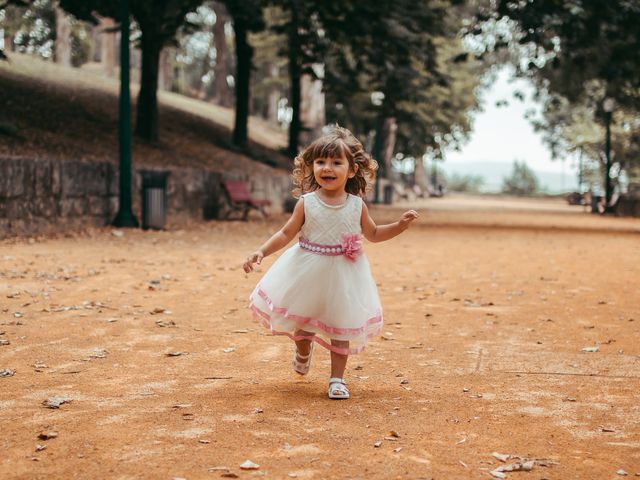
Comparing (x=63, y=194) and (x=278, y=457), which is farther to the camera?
(x=63, y=194)

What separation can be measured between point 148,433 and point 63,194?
39.2 ft

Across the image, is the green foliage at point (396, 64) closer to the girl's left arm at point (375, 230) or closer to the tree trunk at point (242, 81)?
the tree trunk at point (242, 81)

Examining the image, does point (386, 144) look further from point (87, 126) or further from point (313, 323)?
point (313, 323)

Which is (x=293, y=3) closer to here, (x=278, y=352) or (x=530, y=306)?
(x=530, y=306)

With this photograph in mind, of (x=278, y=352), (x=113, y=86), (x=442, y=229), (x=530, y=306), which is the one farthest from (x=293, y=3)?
(x=278, y=352)

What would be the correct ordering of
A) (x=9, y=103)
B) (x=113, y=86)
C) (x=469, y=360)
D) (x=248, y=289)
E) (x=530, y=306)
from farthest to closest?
1. (x=113, y=86)
2. (x=9, y=103)
3. (x=248, y=289)
4. (x=530, y=306)
5. (x=469, y=360)

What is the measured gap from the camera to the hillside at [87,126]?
1686 cm

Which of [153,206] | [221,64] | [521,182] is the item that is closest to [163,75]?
[221,64]

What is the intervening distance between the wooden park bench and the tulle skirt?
16364 millimetres

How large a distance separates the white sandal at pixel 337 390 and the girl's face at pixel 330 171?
3.47ft

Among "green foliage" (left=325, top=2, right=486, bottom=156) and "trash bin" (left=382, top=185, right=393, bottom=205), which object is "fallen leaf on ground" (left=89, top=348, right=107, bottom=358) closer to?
"green foliage" (left=325, top=2, right=486, bottom=156)

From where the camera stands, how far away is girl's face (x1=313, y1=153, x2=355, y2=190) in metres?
4.60

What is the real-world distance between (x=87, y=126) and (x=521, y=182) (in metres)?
63.0

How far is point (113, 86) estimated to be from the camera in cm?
2664
